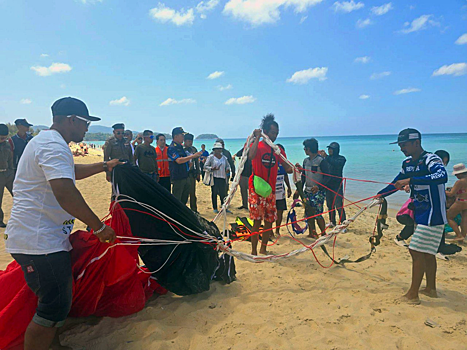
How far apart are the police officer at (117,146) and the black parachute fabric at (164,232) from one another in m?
3.41

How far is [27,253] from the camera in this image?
1786 mm

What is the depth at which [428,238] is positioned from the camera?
9.60 feet

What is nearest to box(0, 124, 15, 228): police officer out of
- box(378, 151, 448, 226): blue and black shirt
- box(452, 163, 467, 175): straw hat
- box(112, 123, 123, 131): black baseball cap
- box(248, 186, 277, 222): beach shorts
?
box(112, 123, 123, 131): black baseball cap

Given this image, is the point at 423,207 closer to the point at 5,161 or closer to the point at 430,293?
the point at 430,293

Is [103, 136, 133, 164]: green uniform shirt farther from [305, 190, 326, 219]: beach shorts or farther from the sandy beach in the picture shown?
[305, 190, 326, 219]: beach shorts

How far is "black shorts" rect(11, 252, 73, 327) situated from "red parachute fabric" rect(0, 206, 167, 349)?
26 cm

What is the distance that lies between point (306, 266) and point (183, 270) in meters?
1.89

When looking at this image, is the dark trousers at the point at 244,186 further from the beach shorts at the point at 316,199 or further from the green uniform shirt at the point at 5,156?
the green uniform shirt at the point at 5,156

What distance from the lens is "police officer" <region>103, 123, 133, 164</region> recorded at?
5898 millimetres

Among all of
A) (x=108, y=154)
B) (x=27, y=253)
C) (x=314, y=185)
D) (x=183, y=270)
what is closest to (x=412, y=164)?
(x=314, y=185)

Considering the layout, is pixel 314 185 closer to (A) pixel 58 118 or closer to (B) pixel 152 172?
(B) pixel 152 172

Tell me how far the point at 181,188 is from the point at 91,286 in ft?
12.7

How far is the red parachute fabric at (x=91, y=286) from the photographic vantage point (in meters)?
1.99

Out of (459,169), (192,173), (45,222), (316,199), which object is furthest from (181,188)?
(459,169)
